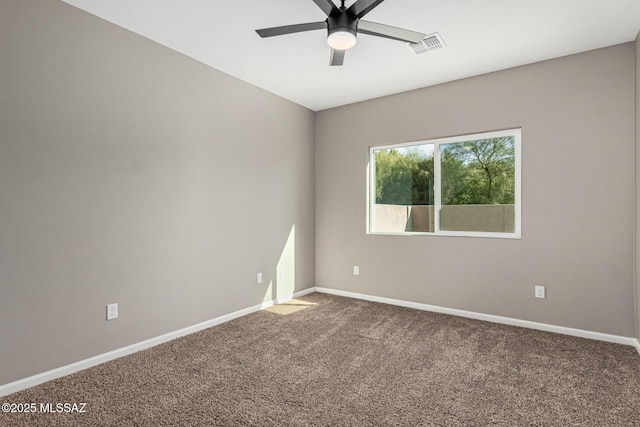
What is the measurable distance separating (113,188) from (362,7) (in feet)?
7.13

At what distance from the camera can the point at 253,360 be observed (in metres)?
2.59

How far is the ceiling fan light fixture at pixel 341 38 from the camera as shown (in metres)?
2.11

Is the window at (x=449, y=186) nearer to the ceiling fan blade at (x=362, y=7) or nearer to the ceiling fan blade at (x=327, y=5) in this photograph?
the ceiling fan blade at (x=362, y=7)

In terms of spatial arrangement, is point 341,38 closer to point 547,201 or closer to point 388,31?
point 388,31

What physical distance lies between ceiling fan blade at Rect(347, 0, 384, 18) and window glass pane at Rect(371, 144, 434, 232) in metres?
2.23

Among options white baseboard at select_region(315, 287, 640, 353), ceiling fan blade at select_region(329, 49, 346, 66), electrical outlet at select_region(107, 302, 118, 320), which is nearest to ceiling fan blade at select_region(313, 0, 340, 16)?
ceiling fan blade at select_region(329, 49, 346, 66)

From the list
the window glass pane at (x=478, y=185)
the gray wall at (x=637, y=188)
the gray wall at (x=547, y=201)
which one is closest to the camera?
the gray wall at (x=637, y=188)

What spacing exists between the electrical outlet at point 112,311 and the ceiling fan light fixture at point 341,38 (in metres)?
2.47

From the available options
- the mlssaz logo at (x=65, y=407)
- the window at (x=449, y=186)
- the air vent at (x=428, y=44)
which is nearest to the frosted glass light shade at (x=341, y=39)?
the air vent at (x=428, y=44)

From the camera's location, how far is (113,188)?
2.62 m

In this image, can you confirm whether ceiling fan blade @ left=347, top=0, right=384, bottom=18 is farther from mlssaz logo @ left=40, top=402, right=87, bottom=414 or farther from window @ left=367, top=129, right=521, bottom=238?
mlssaz logo @ left=40, top=402, right=87, bottom=414

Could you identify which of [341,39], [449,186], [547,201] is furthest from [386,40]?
[547,201]

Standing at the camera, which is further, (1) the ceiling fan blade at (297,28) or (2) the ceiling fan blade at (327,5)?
(1) the ceiling fan blade at (297,28)

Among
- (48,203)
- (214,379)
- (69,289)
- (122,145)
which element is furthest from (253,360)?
(122,145)
